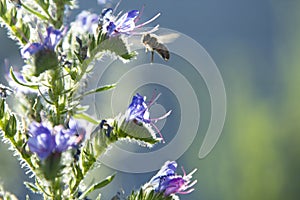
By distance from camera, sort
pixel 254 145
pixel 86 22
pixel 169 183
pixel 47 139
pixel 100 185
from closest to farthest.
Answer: pixel 47 139 < pixel 100 185 < pixel 169 183 < pixel 86 22 < pixel 254 145

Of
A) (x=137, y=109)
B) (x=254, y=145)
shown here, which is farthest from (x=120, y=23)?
(x=254, y=145)

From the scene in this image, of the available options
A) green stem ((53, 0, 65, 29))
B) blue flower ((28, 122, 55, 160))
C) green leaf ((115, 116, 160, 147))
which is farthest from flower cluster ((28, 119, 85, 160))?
green stem ((53, 0, 65, 29))

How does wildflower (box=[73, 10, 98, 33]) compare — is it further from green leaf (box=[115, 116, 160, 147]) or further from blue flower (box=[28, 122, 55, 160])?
blue flower (box=[28, 122, 55, 160])

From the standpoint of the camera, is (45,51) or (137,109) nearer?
(45,51)

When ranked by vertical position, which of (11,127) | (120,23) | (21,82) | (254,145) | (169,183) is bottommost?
(169,183)

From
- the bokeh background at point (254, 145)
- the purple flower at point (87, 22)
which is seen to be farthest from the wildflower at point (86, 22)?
the bokeh background at point (254, 145)

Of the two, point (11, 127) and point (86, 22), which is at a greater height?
point (86, 22)

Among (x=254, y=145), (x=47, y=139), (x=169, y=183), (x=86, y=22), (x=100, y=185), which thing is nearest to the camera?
(x=47, y=139)

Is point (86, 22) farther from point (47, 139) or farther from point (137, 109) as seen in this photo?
point (47, 139)
